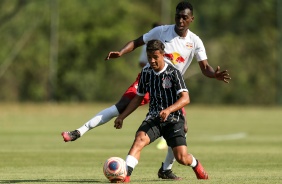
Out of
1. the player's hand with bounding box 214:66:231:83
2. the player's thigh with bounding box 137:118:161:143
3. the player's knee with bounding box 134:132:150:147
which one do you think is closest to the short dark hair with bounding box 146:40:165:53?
the player's thigh with bounding box 137:118:161:143

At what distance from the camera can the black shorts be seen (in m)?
12.2

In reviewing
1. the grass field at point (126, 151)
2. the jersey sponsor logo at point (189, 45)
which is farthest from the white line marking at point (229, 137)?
the jersey sponsor logo at point (189, 45)

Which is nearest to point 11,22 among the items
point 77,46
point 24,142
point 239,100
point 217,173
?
point 77,46

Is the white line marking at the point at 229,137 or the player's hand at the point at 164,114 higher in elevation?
the player's hand at the point at 164,114

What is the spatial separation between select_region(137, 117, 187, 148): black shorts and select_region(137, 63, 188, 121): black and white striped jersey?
3.4 inches

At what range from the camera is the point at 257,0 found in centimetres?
6588

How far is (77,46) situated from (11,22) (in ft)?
21.4

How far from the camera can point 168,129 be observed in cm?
1234

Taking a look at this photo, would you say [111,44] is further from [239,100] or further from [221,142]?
[221,142]

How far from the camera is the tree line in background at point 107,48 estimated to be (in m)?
56.3

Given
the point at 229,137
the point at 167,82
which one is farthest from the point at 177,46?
the point at 229,137

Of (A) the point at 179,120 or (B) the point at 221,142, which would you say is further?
(B) the point at 221,142

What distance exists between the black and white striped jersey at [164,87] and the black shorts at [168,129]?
0.09 m

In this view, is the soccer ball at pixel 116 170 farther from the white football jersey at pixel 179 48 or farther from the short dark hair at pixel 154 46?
the white football jersey at pixel 179 48
